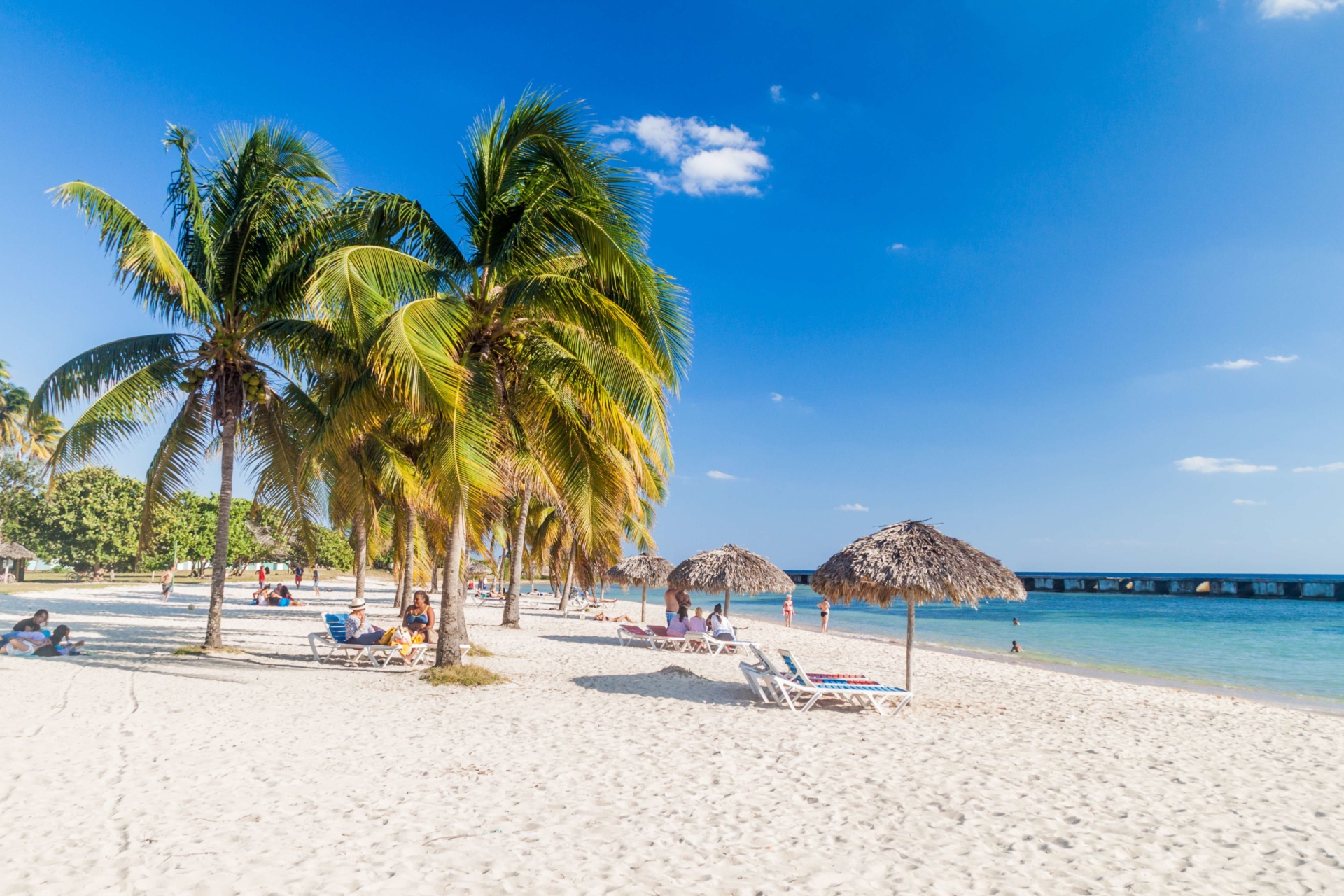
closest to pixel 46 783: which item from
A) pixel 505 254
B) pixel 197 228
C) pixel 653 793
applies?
pixel 653 793

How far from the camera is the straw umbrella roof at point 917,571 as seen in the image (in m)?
8.77

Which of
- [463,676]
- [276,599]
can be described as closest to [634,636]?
[463,676]

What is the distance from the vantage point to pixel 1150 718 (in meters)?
8.83

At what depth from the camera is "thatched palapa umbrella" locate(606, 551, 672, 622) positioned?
22.1m

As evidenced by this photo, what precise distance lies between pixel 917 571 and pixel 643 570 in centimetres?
1441

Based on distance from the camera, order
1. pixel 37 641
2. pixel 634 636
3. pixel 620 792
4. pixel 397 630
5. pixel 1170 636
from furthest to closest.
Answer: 1. pixel 1170 636
2. pixel 634 636
3. pixel 397 630
4. pixel 37 641
5. pixel 620 792

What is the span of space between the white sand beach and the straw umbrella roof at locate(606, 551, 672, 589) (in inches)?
495

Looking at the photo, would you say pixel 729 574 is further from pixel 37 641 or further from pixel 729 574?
pixel 37 641

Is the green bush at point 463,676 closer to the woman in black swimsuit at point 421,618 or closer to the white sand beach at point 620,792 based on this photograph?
the white sand beach at point 620,792

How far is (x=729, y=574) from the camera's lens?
1619 cm

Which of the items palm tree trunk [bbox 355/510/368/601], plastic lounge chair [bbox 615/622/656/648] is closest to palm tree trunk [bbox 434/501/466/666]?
plastic lounge chair [bbox 615/622/656/648]

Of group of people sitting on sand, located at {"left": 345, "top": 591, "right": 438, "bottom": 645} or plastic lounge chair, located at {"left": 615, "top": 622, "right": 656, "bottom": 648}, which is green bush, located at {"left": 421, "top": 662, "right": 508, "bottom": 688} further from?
plastic lounge chair, located at {"left": 615, "top": 622, "right": 656, "bottom": 648}

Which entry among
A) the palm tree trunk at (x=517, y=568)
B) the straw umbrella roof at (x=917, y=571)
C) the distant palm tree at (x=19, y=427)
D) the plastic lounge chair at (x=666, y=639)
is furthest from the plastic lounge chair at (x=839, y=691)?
the distant palm tree at (x=19, y=427)

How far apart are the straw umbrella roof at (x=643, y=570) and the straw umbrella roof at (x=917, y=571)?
1251 cm
